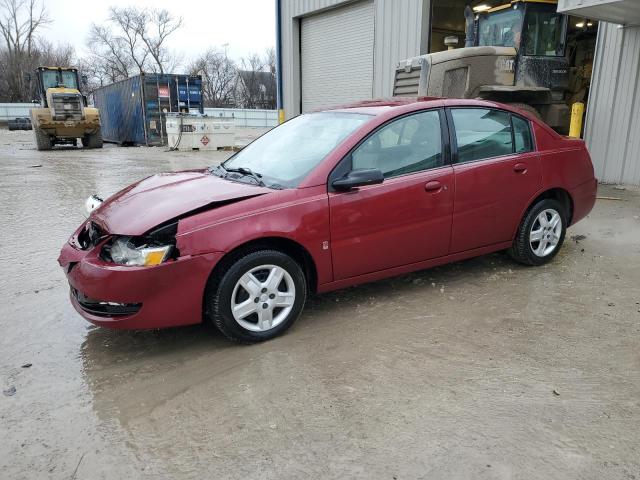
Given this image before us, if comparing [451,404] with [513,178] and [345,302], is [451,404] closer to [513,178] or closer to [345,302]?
[345,302]

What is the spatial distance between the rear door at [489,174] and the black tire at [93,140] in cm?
2158

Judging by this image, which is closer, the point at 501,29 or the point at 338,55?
the point at 501,29

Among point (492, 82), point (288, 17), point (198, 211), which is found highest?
point (288, 17)

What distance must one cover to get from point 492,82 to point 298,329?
25.6 feet

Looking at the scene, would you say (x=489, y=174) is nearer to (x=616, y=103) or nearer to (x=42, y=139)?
(x=616, y=103)

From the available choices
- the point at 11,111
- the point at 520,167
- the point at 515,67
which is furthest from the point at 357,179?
the point at 11,111

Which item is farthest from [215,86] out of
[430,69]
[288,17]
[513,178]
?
[513,178]

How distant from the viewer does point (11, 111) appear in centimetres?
5109

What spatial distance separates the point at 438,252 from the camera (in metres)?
4.12

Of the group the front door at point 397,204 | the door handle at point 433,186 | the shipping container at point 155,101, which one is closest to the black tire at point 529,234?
the front door at point 397,204

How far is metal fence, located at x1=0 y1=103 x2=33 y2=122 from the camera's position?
5059 cm

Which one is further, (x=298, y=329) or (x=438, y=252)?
(x=438, y=252)

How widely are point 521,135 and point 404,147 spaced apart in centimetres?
131

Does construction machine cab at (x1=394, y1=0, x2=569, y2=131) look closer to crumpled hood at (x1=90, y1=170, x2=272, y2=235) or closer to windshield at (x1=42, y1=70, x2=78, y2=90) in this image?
crumpled hood at (x1=90, y1=170, x2=272, y2=235)
